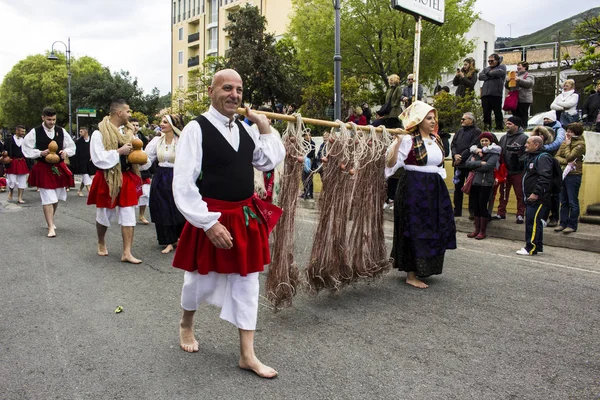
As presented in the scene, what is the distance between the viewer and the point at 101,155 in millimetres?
6266

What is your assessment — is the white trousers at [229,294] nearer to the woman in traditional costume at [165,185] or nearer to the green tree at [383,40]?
the woman in traditional costume at [165,185]

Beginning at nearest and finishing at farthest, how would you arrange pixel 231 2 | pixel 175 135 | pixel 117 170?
1. pixel 117 170
2. pixel 175 135
3. pixel 231 2

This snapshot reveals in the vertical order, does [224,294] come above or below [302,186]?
below

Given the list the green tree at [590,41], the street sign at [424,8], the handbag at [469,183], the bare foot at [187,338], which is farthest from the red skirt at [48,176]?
the green tree at [590,41]

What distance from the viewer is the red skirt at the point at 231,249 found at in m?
3.29

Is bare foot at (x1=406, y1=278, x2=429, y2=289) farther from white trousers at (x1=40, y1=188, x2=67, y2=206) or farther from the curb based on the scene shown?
white trousers at (x1=40, y1=188, x2=67, y2=206)

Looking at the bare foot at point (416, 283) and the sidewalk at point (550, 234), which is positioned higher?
the sidewalk at point (550, 234)

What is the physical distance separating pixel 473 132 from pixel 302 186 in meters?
5.65

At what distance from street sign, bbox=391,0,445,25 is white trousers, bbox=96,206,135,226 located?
637 cm

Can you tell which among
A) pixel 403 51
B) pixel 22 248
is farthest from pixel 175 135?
pixel 403 51

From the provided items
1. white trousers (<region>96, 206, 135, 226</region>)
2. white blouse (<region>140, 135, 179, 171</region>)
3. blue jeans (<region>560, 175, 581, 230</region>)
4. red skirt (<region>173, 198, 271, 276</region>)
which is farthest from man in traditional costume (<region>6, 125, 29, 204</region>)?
blue jeans (<region>560, 175, 581, 230</region>)

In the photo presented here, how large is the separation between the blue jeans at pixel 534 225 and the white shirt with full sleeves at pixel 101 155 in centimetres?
573

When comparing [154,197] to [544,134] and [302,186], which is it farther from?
[544,134]

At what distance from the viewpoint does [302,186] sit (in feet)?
14.9
